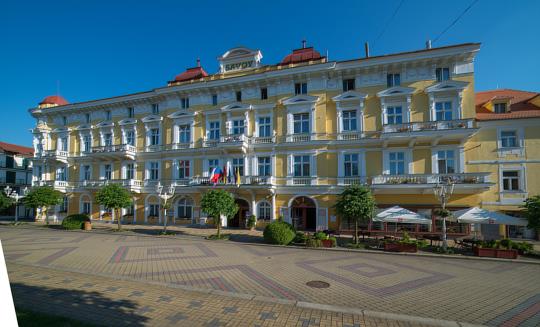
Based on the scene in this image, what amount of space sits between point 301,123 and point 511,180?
1718cm

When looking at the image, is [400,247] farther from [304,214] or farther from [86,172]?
[86,172]

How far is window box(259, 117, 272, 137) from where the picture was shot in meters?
24.7

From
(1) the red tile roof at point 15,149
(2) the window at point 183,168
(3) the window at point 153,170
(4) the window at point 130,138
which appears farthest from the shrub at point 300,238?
(1) the red tile roof at point 15,149

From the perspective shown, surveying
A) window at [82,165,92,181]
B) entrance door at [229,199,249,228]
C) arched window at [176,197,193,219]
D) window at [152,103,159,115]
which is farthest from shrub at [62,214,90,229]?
entrance door at [229,199,249,228]

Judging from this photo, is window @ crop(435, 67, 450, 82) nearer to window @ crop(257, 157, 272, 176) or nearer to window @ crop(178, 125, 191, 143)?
window @ crop(257, 157, 272, 176)

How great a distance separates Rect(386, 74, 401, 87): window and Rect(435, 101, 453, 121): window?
12.2 ft

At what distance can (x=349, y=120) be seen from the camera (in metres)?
22.7

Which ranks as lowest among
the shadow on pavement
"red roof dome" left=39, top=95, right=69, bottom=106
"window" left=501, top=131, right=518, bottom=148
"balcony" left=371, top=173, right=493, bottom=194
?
the shadow on pavement

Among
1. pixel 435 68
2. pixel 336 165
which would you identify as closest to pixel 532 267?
pixel 336 165


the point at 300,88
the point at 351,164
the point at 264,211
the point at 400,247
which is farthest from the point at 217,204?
the point at 300,88

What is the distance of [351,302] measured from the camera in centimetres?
759

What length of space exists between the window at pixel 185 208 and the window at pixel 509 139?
1101 inches

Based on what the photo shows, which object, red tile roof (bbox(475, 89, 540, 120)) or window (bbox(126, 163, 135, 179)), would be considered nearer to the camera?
red tile roof (bbox(475, 89, 540, 120))

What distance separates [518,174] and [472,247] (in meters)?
10.5
